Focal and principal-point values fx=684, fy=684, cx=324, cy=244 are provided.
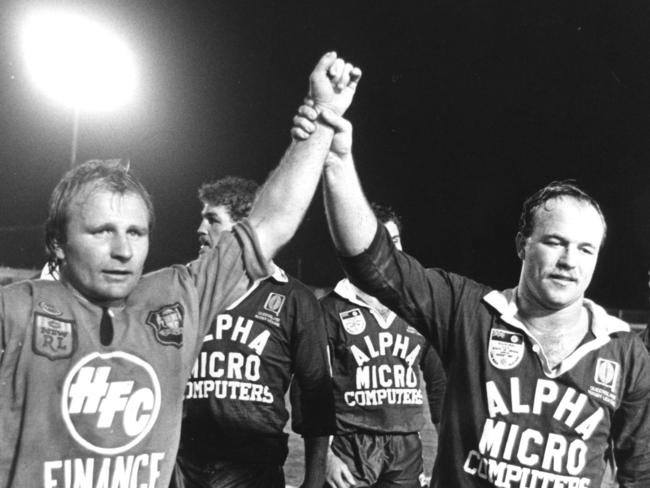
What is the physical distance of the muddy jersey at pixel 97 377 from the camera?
198cm

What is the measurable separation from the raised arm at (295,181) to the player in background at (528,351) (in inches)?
4.6

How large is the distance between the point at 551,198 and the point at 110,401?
1.90 m

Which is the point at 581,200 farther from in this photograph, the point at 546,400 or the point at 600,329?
the point at 546,400

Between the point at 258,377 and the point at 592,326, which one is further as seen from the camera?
the point at 258,377

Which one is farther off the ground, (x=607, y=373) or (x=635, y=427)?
(x=607, y=373)

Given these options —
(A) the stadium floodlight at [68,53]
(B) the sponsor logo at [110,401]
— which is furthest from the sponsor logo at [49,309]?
(A) the stadium floodlight at [68,53]

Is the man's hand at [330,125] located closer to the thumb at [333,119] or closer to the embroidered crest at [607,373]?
the thumb at [333,119]

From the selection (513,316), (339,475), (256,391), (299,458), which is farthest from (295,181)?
(299,458)

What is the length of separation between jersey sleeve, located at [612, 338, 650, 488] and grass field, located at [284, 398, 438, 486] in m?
3.89

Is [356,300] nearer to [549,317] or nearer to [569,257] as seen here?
[549,317]

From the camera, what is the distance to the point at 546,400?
266 centimetres

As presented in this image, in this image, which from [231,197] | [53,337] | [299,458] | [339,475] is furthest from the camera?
[299,458]

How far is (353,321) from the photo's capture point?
4418mm

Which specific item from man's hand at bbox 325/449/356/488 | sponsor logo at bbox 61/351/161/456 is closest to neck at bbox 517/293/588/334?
sponsor logo at bbox 61/351/161/456
